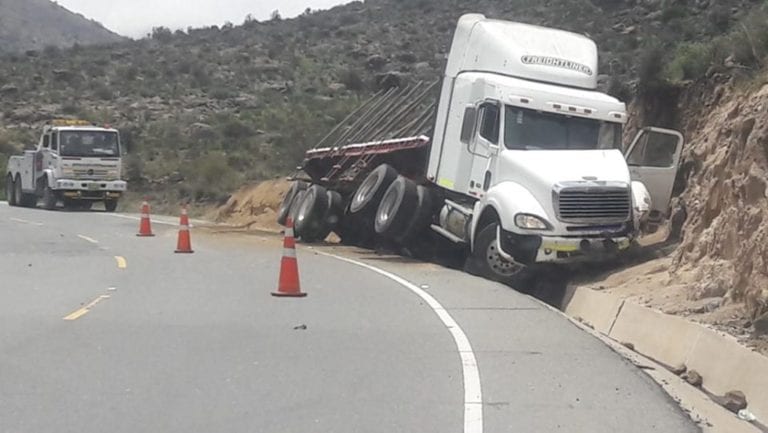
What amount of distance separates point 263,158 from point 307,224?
24776 millimetres

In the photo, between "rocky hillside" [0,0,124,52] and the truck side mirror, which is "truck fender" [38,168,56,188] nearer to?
the truck side mirror

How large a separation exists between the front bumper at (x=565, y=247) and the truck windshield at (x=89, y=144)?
78.4 ft

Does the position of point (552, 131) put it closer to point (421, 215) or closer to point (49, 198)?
point (421, 215)

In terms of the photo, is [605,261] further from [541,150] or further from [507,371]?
[507,371]

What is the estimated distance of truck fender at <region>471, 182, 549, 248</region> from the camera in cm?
1675

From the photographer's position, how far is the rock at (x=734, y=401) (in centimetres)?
892

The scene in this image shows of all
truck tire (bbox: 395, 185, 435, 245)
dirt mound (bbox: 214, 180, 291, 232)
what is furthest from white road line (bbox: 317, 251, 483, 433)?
dirt mound (bbox: 214, 180, 291, 232)

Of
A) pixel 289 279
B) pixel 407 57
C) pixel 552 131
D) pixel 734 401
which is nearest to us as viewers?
pixel 734 401

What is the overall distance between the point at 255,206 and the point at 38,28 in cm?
15610

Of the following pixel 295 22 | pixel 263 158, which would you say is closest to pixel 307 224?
pixel 263 158

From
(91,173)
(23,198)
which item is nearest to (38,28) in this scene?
(23,198)

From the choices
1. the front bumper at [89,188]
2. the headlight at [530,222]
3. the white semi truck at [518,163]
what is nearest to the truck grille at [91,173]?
the front bumper at [89,188]

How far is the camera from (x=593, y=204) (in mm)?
16578

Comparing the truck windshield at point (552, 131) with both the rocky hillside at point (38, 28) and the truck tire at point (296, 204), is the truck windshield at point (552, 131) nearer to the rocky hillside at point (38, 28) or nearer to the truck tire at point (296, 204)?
the truck tire at point (296, 204)
